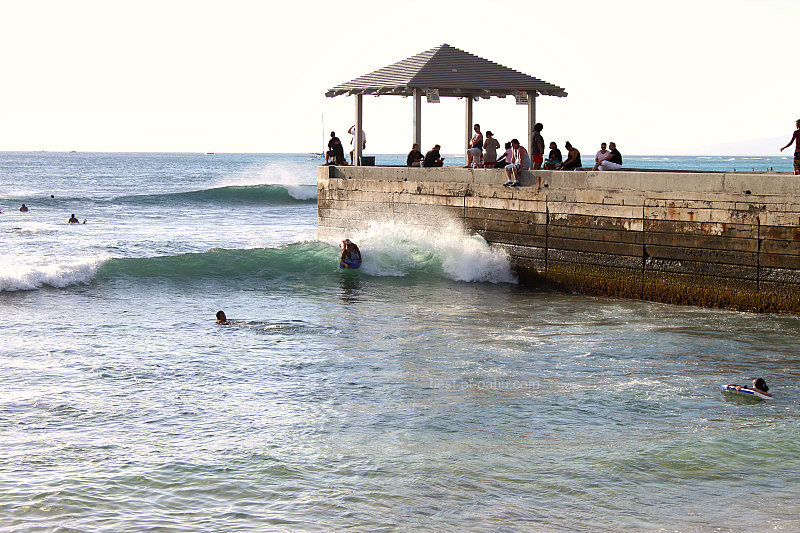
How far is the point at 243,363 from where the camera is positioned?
12961mm

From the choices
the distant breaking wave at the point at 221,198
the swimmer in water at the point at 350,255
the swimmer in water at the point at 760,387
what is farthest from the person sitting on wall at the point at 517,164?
the distant breaking wave at the point at 221,198

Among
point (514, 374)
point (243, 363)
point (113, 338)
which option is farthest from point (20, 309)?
point (514, 374)

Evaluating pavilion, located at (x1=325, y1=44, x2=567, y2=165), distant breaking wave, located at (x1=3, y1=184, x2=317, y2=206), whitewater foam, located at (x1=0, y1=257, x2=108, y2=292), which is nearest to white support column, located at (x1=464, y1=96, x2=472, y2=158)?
pavilion, located at (x1=325, y1=44, x2=567, y2=165)

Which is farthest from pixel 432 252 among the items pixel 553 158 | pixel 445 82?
pixel 445 82

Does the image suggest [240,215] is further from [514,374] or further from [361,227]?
[514,374]

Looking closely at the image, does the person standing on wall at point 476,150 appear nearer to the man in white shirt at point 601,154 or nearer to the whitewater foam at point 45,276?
the man in white shirt at point 601,154

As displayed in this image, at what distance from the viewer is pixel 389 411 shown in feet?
34.8

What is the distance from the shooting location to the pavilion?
73.2ft

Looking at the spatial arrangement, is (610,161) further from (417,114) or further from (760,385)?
(760,385)

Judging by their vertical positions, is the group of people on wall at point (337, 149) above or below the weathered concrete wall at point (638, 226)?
above

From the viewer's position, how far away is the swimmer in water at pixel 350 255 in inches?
878

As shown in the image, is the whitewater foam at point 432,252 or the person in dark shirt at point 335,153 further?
the person in dark shirt at point 335,153

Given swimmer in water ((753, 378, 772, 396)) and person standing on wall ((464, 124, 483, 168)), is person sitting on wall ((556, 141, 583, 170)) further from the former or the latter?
swimmer in water ((753, 378, 772, 396))

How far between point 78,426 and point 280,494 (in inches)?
117
